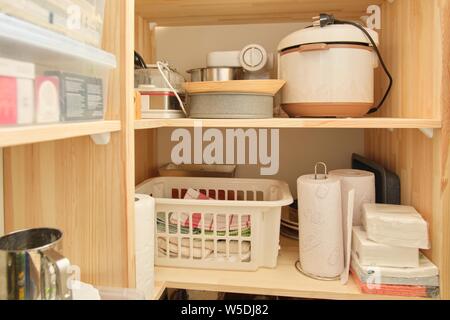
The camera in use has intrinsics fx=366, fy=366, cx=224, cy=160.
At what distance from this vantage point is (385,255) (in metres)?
0.83

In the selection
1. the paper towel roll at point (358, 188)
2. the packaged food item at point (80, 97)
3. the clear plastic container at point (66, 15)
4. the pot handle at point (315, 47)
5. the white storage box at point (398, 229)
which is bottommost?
the white storage box at point (398, 229)

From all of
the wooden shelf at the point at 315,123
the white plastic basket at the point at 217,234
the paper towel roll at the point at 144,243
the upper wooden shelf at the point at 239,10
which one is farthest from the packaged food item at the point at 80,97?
the upper wooden shelf at the point at 239,10

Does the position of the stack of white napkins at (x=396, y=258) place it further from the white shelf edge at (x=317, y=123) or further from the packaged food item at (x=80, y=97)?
the packaged food item at (x=80, y=97)

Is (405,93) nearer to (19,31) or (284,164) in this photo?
(284,164)

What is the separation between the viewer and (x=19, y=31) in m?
0.44

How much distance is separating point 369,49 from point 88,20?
0.67 meters

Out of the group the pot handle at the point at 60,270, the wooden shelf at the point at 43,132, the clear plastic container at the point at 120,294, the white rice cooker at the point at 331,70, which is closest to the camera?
the wooden shelf at the point at 43,132

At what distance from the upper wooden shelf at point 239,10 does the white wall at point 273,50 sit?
4cm

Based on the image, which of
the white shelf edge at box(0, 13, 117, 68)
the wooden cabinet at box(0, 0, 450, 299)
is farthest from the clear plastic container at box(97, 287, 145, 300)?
the white shelf edge at box(0, 13, 117, 68)

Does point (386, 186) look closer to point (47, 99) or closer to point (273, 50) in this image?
point (273, 50)

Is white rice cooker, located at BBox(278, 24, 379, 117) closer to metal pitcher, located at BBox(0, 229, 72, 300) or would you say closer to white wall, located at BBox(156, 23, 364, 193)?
white wall, located at BBox(156, 23, 364, 193)

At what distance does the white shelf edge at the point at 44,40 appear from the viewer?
43 centimetres

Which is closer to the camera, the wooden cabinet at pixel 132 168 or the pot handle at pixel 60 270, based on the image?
the pot handle at pixel 60 270

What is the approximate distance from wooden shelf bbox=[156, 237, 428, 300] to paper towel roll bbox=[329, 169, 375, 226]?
0.60ft
